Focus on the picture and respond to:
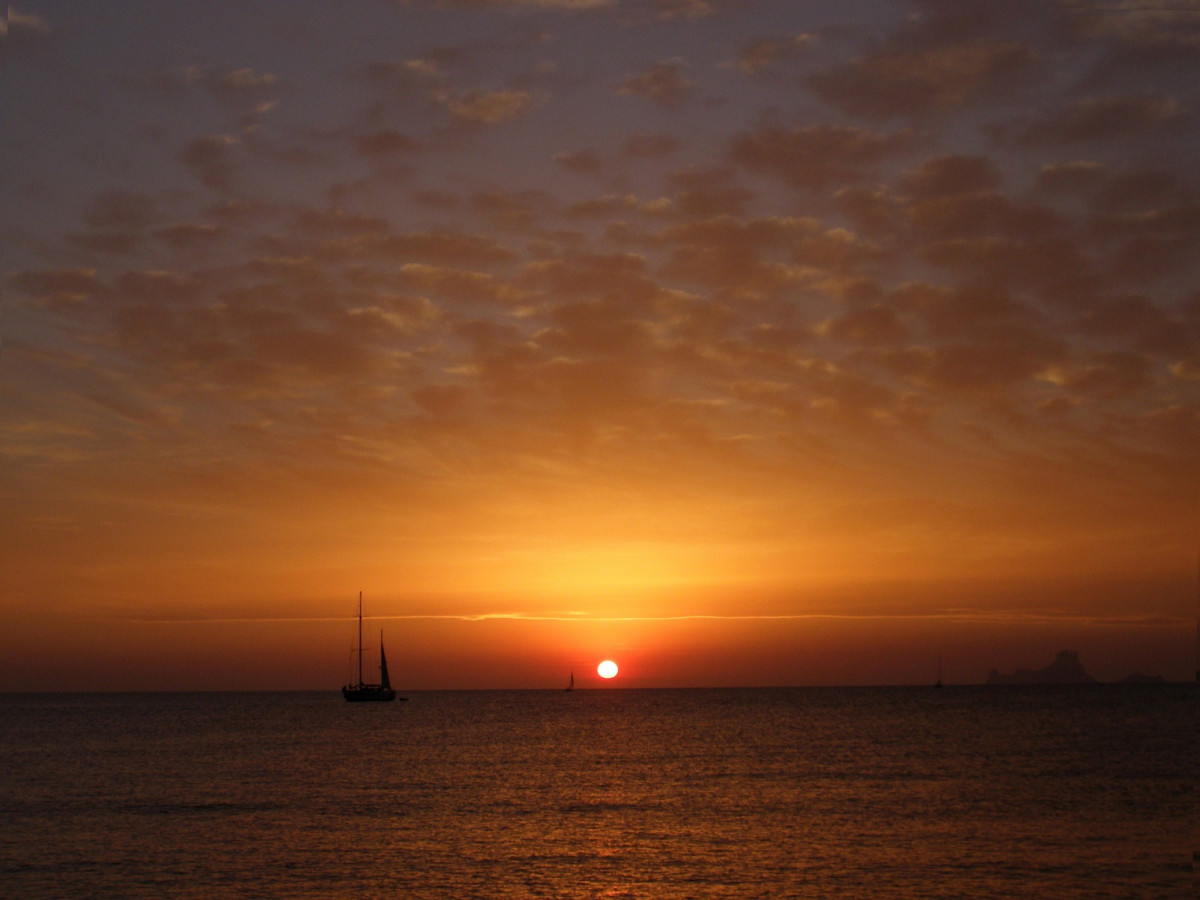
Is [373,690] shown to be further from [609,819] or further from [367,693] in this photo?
[609,819]

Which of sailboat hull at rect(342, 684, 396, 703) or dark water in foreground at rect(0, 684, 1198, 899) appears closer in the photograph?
dark water in foreground at rect(0, 684, 1198, 899)

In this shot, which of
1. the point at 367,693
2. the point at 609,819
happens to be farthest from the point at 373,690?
the point at 609,819

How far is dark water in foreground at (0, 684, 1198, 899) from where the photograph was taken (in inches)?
1615

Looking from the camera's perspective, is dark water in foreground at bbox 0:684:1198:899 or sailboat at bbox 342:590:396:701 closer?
dark water in foreground at bbox 0:684:1198:899

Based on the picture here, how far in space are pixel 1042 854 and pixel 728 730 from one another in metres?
90.6

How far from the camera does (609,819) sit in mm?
56156

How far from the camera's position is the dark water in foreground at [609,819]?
Result: 4103cm

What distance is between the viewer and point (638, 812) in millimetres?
58469

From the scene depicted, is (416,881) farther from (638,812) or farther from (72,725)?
(72,725)

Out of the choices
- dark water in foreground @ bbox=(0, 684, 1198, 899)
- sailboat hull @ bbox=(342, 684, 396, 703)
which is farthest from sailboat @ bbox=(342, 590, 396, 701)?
dark water in foreground @ bbox=(0, 684, 1198, 899)

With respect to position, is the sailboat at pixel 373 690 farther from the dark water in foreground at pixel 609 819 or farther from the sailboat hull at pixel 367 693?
the dark water in foreground at pixel 609 819

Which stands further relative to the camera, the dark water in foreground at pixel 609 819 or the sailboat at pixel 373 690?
the sailboat at pixel 373 690

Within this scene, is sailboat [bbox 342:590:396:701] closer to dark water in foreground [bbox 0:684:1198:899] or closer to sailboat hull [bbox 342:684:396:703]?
sailboat hull [bbox 342:684:396:703]

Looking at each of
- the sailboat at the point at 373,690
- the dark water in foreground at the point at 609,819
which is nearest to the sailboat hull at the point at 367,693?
the sailboat at the point at 373,690
